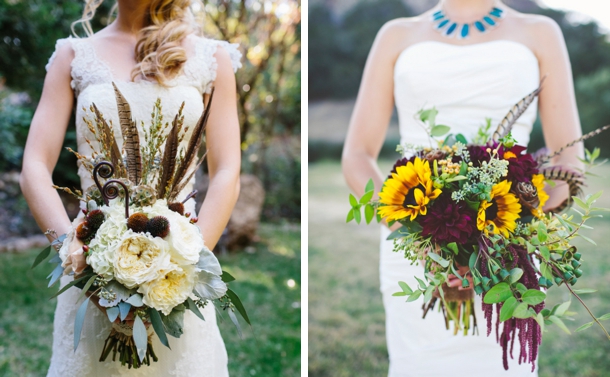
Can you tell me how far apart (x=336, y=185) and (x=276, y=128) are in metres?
1.26

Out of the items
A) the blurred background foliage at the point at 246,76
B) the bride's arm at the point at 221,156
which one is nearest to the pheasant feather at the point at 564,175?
the bride's arm at the point at 221,156

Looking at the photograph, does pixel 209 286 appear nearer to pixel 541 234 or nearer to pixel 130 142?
pixel 130 142

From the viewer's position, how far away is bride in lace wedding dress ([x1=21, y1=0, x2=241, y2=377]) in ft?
5.57

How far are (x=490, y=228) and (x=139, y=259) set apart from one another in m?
1.00

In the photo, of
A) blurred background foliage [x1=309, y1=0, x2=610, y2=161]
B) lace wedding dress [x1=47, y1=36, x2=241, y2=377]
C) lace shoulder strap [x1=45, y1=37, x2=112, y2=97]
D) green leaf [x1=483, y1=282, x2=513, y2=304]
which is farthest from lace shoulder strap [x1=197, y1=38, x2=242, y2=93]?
blurred background foliage [x1=309, y1=0, x2=610, y2=161]

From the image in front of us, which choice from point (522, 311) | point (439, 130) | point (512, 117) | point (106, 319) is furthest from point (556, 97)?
point (106, 319)

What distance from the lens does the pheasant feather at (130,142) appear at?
4.46ft

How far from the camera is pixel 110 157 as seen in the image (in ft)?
4.60

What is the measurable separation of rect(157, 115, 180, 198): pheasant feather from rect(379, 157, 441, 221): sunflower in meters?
0.64

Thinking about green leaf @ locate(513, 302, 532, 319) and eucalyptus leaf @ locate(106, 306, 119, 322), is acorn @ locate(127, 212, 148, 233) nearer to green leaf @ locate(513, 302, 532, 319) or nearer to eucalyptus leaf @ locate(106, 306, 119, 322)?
eucalyptus leaf @ locate(106, 306, 119, 322)

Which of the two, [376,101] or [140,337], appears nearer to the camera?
[140,337]

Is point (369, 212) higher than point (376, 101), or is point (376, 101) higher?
point (376, 101)

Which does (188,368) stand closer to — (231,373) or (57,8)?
(231,373)

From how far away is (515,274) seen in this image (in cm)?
151
